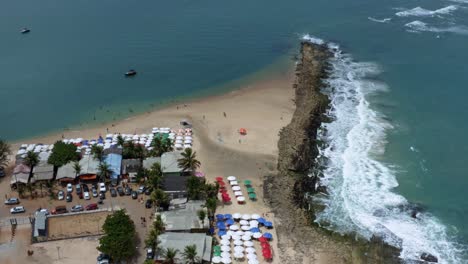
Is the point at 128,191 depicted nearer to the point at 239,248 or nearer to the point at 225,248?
the point at 225,248

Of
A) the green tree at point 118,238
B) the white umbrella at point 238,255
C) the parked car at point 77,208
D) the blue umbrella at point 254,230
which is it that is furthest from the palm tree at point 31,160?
the blue umbrella at point 254,230

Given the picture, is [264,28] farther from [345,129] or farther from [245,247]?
[245,247]

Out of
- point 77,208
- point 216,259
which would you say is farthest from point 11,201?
point 216,259

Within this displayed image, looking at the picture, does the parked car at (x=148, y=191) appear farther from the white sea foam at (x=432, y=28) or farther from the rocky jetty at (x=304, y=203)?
the white sea foam at (x=432, y=28)

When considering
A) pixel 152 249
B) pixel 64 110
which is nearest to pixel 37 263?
pixel 152 249

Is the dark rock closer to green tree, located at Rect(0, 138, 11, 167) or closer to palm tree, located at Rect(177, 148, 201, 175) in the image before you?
palm tree, located at Rect(177, 148, 201, 175)

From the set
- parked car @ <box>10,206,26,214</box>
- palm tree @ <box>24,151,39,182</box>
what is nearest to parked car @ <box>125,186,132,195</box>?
parked car @ <box>10,206,26,214</box>

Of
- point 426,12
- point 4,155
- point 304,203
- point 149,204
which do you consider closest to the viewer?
point 149,204
